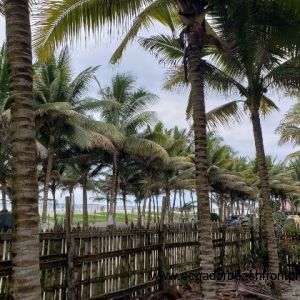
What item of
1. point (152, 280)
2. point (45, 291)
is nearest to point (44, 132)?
point (152, 280)

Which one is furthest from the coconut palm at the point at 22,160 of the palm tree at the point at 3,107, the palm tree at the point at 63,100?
the palm tree at the point at 63,100

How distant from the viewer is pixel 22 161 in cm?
348

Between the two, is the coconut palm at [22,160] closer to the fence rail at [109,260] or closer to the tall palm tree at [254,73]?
the fence rail at [109,260]

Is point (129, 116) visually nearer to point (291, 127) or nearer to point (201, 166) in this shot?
point (291, 127)

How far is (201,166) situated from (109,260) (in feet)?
8.47

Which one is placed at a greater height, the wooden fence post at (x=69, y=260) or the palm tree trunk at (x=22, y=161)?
the palm tree trunk at (x=22, y=161)

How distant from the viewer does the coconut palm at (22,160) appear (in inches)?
132

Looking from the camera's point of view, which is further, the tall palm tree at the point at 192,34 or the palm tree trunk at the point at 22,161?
the tall palm tree at the point at 192,34

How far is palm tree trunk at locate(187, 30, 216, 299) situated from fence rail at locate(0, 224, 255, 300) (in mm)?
1855

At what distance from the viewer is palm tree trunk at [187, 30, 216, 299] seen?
6.98 meters

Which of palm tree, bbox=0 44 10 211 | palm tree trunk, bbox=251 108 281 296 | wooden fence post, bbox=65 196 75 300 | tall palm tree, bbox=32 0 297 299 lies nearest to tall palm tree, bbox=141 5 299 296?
palm tree trunk, bbox=251 108 281 296

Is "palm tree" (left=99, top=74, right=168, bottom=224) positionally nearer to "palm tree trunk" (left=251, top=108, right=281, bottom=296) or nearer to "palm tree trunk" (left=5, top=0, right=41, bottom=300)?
"palm tree trunk" (left=251, top=108, right=281, bottom=296)

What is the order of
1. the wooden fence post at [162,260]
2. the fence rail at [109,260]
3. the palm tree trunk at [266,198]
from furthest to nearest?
the palm tree trunk at [266,198] → the wooden fence post at [162,260] → the fence rail at [109,260]

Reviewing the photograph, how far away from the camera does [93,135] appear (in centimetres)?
2469
